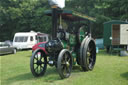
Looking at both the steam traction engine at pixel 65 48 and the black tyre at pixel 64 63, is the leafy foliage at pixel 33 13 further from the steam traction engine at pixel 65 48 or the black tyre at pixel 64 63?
the black tyre at pixel 64 63

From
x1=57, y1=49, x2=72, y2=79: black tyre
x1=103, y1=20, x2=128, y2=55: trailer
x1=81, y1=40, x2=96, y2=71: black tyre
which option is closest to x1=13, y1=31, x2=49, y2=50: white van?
x1=103, y1=20, x2=128, y2=55: trailer

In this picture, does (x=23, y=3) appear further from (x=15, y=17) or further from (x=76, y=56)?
(x=76, y=56)

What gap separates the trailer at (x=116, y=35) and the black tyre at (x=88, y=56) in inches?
251

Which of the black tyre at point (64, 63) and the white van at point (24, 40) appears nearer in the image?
the black tyre at point (64, 63)

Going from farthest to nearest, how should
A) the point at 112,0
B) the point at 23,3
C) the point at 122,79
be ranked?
the point at 23,3
the point at 112,0
the point at 122,79

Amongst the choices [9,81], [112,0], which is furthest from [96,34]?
[9,81]

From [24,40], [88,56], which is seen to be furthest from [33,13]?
[88,56]

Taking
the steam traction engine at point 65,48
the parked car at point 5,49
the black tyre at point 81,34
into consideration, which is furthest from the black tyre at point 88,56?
the parked car at point 5,49

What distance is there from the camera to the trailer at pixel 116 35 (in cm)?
1397

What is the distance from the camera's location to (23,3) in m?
27.2

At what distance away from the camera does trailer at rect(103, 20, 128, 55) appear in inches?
550

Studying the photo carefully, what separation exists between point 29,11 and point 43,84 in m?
23.9

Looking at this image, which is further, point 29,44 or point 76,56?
point 29,44

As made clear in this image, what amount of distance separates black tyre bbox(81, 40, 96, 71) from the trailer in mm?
6381
